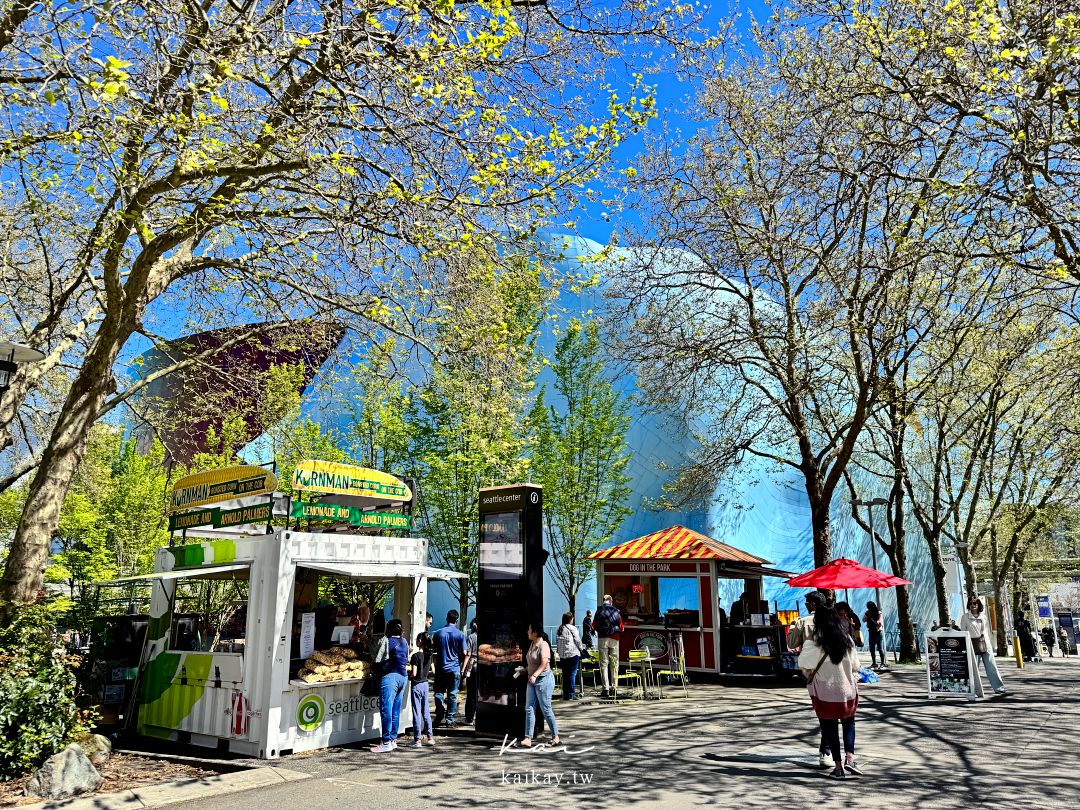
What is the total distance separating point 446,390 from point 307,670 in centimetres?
444

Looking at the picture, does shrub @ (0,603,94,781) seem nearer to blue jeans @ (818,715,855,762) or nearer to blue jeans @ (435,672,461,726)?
blue jeans @ (435,672,461,726)

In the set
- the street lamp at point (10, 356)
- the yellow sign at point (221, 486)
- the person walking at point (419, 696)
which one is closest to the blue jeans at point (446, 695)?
the person walking at point (419, 696)

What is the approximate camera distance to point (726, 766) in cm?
859

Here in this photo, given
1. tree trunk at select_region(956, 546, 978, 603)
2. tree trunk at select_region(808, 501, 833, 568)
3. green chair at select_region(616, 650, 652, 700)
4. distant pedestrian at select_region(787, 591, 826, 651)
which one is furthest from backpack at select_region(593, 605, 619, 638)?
tree trunk at select_region(956, 546, 978, 603)

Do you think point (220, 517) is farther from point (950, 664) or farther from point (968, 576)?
point (968, 576)

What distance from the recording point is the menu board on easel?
45.0ft

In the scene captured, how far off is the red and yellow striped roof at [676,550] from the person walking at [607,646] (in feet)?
8.98

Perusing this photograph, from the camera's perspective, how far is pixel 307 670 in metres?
10.3

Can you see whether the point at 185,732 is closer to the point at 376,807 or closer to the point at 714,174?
the point at 376,807

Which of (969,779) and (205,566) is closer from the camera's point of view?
(969,779)

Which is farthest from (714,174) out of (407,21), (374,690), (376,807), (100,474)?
(100,474)

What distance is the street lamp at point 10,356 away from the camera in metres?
7.81

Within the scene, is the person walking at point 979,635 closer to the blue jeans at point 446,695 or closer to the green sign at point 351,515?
the blue jeans at point 446,695

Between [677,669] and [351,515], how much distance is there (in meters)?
9.13
